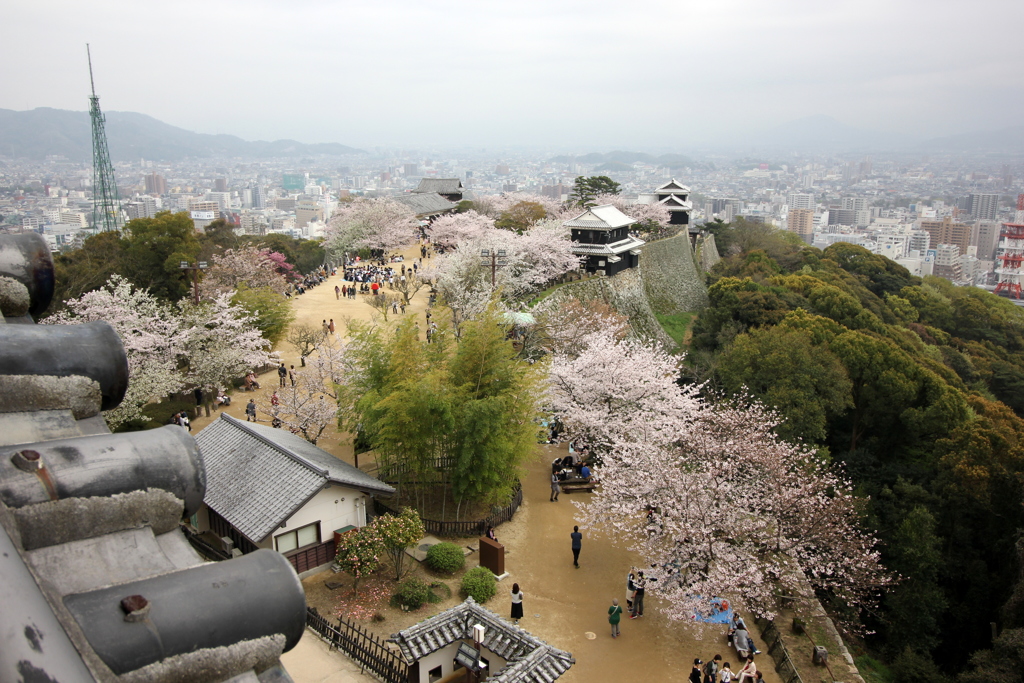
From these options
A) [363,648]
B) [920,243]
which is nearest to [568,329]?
[363,648]

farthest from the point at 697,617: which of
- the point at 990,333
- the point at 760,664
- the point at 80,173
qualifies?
the point at 80,173

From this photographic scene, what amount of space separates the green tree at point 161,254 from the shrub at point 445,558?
1645 cm

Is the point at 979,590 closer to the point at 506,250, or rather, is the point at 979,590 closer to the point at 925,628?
the point at 925,628

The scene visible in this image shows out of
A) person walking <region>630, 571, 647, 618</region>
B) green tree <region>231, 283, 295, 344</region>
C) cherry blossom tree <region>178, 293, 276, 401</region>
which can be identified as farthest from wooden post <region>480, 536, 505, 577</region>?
green tree <region>231, 283, 295, 344</region>

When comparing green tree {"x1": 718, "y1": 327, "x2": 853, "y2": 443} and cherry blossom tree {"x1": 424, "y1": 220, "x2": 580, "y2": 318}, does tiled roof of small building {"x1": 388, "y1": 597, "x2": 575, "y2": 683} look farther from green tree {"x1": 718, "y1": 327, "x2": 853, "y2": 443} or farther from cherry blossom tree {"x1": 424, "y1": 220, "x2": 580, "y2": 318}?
cherry blossom tree {"x1": 424, "y1": 220, "x2": 580, "y2": 318}

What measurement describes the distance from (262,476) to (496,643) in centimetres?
617

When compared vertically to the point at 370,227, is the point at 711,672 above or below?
below

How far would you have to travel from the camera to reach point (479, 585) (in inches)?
511

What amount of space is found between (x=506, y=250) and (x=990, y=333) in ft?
106

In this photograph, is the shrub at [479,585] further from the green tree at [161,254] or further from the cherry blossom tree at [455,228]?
the cherry blossom tree at [455,228]

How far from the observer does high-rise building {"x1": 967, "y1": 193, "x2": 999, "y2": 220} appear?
175 m

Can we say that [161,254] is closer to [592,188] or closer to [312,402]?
[312,402]

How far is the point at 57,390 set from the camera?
2.23 metres

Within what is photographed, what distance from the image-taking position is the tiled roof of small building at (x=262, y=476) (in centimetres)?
1237
